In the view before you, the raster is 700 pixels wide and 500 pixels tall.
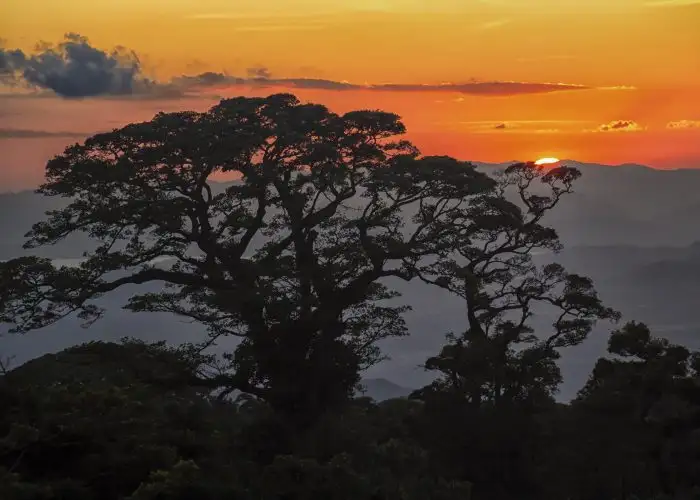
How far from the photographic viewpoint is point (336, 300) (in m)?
28.9

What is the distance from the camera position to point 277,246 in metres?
30.2

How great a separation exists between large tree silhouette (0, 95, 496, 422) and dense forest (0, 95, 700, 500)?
0.07m

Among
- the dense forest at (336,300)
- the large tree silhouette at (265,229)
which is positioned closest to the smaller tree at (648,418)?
the dense forest at (336,300)

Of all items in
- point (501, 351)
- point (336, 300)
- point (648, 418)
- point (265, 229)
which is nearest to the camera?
point (648, 418)

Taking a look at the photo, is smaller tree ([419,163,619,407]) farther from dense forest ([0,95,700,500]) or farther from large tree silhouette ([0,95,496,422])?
large tree silhouette ([0,95,496,422])

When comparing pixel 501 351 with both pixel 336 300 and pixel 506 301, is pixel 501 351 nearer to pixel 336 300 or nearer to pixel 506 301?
pixel 506 301

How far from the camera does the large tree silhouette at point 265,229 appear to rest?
27.7m

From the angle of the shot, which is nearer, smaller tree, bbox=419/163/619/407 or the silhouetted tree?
the silhouetted tree

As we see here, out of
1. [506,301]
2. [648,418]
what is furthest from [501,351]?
[648,418]

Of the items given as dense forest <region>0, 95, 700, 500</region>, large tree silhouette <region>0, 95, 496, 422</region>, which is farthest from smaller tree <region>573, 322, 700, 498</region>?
large tree silhouette <region>0, 95, 496, 422</region>

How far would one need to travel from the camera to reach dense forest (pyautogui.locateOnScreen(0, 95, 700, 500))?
27.1m

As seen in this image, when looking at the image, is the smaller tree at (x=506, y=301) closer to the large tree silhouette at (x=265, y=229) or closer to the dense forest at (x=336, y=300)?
the dense forest at (x=336, y=300)

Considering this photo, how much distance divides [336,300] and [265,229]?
12.7ft

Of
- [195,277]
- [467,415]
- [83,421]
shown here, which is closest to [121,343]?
[195,277]
